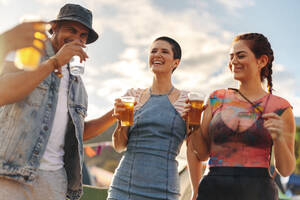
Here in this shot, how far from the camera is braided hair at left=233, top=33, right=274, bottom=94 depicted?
2.52m

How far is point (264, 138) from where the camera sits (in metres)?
2.25

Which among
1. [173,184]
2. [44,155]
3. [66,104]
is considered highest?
[66,104]

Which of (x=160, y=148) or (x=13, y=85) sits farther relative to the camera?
(x=160, y=148)

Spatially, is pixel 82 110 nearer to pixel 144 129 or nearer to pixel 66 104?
pixel 66 104

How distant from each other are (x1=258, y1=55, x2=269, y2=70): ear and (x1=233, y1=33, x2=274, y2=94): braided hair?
0.02m

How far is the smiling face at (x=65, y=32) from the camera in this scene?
255 cm

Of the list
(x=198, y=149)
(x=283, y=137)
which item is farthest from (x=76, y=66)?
(x=283, y=137)

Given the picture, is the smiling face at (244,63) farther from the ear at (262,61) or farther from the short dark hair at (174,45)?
the short dark hair at (174,45)

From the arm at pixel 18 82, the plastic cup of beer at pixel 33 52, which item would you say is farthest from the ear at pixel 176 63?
the plastic cup of beer at pixel 33 52

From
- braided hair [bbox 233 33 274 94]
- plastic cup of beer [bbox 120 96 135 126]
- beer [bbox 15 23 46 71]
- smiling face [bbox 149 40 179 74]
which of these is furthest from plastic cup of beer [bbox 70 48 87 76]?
braided hair [bbox 233 33 274 94]

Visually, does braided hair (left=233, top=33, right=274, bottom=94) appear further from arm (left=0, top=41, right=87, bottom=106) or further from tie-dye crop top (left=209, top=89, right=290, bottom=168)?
arm (left=0, top=41, right=87, bottom=106)

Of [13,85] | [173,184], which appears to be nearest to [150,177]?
[173,184]

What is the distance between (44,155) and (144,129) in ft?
2.75

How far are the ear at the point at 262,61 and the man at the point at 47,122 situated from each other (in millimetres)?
1387
